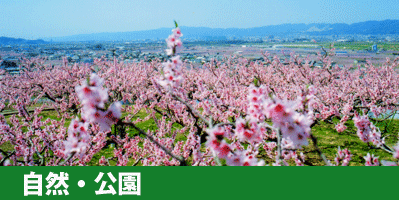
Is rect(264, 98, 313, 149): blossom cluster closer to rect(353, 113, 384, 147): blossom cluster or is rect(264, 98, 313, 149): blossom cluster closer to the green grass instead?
rect(353, 113, 384, 147): blossom cluster

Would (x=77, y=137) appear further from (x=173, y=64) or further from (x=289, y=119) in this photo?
(x=289, y=119)

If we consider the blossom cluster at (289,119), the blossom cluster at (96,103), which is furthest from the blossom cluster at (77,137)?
the blossom cluster at (289,119)

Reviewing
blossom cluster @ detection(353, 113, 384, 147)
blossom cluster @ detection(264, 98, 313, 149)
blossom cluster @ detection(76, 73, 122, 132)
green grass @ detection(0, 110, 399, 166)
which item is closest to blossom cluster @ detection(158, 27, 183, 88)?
blossom cluster @ detection(76, 73, 122, 132)

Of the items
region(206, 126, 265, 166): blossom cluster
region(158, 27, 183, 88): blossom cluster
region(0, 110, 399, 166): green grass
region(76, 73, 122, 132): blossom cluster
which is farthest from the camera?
region(0, 110, 399, 166): green grass

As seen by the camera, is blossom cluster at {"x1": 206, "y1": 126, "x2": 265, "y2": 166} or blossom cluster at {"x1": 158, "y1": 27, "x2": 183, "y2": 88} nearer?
blossom cluster at {"x1": 206, "y1": 126, "x2": 265, "y2": 166}

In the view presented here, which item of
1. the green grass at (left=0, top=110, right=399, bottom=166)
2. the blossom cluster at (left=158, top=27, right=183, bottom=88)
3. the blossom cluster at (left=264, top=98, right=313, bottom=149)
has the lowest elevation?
the green grass at (left=0, top=110, right=399, bottom=166)

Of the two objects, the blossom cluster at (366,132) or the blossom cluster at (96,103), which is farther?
the blossom cluster at (366,132)

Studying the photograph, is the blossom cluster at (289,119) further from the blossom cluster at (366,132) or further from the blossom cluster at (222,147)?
the blossom cluster at (366,132)

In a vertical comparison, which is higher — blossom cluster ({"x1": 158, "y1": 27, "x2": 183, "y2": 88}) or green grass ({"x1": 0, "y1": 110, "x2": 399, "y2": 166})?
blossom cluster ({"x1": 158, "y1": 27, "x2": 183, "y2": 88})

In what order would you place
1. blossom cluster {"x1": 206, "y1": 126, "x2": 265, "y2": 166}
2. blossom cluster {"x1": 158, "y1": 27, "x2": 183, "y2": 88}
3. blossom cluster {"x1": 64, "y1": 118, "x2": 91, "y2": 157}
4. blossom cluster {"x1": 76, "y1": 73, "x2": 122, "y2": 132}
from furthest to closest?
blossom cluster {"x1": 158, "y1": 27, "x2": 183, "y2": 88} < blossom cluster {"x1": 64, "y1": 118, "x2": 91, "y2": 157} < blossom cluster {"x1": 206, "y1": 126, "x2": 265, "y2": 166} < blossom cluster {"x1": 76, "y1": 73, "x2": 122, "y2": 132}

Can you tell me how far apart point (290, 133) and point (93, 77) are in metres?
1.63

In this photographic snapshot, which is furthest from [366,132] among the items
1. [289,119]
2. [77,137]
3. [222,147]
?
[77,137]

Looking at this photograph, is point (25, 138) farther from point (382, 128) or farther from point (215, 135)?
point (382, 128)

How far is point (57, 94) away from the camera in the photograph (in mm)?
13398
